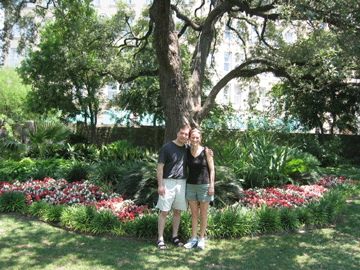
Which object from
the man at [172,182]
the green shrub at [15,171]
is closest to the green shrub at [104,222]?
the man at [172,182]

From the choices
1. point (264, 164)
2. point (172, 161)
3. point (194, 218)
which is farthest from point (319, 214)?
point (172, 161)

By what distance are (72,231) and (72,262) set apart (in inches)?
49.7

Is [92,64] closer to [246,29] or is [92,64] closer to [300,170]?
[246,29]

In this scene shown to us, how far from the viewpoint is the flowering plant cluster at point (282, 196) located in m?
6.55

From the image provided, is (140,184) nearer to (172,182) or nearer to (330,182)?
(172,182)

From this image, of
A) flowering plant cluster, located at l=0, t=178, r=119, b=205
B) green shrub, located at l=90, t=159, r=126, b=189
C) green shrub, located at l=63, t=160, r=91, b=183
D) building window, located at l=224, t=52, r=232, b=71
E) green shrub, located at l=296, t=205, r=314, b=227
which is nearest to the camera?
green shrub, located at l=296, t=205, r=314, b=227

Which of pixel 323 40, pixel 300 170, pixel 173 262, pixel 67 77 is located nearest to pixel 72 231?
pixel 173 262

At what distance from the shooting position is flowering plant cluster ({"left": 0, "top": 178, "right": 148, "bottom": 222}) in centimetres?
608

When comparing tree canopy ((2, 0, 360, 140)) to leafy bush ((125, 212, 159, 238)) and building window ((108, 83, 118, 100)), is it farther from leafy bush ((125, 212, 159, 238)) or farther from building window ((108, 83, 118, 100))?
building window ((108, 83, 118, 100))

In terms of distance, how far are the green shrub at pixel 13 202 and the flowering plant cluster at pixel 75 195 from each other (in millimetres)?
132

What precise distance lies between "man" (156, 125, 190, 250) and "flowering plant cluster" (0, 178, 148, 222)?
0.97m

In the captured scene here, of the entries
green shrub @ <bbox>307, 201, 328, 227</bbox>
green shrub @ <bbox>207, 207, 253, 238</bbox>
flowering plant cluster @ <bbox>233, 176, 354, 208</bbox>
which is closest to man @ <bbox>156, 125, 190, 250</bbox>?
green shrub @ <bbox>207, 207, 253, 238</bbox>

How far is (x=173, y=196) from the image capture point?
493 centimetres

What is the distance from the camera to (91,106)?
1778 cm
